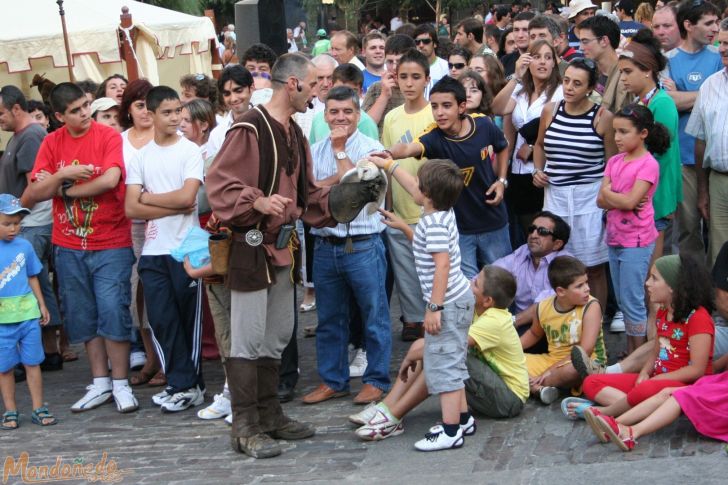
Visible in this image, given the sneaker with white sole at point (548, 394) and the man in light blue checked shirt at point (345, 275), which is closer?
the sneaker with white sole at point (548, 394)

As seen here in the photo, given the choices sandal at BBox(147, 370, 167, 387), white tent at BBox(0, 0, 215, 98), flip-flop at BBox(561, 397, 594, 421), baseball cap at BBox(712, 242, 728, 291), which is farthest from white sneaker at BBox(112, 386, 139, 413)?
white tent at BBox(0, 0, 215, 98)

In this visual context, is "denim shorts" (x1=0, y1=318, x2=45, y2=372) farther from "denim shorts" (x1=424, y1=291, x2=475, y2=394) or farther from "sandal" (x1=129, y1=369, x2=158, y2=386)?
"denim shorts" (x1=424, y1=291, x2=475, y2=394)

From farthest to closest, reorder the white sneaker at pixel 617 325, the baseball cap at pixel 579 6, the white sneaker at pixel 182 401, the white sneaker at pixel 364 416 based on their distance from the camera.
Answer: the baseball cap at pixel 579 6
the white sneaker at pixel 617 325
the white sneaker at pixel 182 401
the white sneaker at pixel 364 416

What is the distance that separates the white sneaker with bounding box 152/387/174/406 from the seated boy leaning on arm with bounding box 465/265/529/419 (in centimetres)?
202

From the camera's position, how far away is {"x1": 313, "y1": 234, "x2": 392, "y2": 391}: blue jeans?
620cm

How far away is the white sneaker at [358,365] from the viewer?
22.6 ft

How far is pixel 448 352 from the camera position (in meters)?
5.31

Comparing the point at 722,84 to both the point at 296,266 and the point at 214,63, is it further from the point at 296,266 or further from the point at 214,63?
the point at 214,63

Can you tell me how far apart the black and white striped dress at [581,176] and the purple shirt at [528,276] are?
0.18 m

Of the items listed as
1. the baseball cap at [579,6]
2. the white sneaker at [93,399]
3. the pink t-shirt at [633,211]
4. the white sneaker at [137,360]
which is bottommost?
the white sneaker at [137,360]

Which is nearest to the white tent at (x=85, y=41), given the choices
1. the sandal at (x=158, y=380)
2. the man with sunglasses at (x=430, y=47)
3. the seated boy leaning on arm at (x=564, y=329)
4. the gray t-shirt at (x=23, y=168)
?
the man with sunglasses at (x=430, y=47)

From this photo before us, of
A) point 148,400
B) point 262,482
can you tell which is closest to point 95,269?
point 148,400

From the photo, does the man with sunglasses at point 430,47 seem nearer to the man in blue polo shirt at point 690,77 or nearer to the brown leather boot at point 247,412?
the man in blue polo shirt at point 690,77

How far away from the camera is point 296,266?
226 inches
